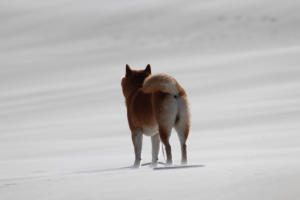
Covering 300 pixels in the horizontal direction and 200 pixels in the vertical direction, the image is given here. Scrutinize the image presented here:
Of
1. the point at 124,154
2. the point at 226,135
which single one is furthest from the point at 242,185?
the point at 226,135

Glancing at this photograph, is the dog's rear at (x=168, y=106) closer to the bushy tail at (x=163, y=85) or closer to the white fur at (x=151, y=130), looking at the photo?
the bushy tail at (x=163, y=85)

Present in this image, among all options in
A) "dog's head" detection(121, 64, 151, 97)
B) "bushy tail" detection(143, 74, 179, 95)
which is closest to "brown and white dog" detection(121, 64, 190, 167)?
"bushy tail" detection(143, 74, 179, 95)

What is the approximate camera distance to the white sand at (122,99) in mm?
5227

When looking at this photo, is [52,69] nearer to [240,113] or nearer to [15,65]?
[15,65]

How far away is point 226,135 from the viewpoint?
11.0 meters

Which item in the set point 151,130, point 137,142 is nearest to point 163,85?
point 151,130

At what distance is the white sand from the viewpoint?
5.23 metres

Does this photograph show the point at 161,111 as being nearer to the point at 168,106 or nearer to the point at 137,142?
the point at 168,106

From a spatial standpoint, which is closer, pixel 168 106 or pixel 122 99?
pixel 168 106

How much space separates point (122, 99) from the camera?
17531mm

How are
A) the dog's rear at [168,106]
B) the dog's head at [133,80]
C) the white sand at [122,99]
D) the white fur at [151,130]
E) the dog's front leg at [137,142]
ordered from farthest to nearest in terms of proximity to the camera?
the dog's head at [133,80], the dog's front leg at [137,142], the white fur at [151,130], the dog's rear at [168,106], the white sand at [122,99]

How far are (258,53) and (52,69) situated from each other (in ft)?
22.7

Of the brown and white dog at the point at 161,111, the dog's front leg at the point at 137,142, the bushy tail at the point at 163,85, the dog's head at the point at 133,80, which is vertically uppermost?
the dog's head at the point at 133,80

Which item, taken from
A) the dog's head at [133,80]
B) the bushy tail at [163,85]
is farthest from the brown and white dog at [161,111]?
the dog's head at [133,80]
